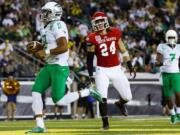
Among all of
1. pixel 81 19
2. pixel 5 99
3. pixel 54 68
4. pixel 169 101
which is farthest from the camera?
pixel 81 19

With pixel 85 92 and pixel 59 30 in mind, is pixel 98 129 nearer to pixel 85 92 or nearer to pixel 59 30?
pixel 85 92

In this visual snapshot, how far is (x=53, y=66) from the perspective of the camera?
40.0 ft

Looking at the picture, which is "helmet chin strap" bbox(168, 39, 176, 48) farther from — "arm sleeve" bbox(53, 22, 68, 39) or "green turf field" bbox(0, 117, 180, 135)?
"arm sleeve" bbox(53, 22, 68, 39)

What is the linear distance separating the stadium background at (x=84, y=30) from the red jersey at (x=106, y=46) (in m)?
8.93

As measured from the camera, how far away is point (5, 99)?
81.4 ft

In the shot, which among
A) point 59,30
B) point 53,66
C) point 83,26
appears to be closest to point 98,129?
point 53,66

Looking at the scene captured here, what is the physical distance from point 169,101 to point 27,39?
10130mm

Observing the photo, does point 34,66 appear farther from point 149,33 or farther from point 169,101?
point 169,101

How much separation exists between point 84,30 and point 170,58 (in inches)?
437

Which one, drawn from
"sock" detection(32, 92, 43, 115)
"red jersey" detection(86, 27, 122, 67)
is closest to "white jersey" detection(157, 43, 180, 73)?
"red jersey" detection(86, 27, 122, 67)

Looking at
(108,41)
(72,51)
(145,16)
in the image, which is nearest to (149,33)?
(145,16)

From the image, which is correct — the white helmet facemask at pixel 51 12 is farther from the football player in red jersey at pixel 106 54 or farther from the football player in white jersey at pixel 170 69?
the football player in white jersey at pixel 170 69

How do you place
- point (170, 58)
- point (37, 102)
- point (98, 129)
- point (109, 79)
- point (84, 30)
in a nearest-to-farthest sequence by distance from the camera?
1. point (37, 102)
2. point (98, 129)
3. point (109, 79)
4. point (170, 58)
5. point (84, 30)

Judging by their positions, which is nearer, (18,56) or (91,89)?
(91,89)
